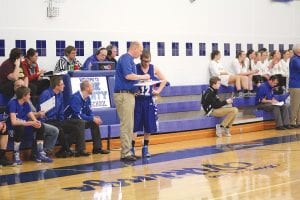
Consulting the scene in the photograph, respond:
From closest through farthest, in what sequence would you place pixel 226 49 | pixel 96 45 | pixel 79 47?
1. pixel 79 47
2. pixel 96 45
3. pixel 226 49

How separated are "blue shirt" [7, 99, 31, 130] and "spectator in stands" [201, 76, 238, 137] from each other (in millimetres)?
4673

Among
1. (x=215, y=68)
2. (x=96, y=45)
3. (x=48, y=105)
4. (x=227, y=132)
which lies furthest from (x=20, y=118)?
(x=215, y=68)

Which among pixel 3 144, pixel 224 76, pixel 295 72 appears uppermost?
pixel 295 72

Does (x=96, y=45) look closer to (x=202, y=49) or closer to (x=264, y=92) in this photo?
(x=202, y=49)

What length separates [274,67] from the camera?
56.6ft

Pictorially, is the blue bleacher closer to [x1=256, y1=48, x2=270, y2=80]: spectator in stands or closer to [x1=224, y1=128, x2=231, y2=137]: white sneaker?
[x1=224, y1=128, x2=231, y2=137]: white sneaker

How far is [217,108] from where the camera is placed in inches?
551

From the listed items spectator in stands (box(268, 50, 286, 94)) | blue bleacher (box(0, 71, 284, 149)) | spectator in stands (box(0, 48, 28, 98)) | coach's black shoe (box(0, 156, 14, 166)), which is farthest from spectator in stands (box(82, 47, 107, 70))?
spectator in stands (box(268, 50, 286, 94))

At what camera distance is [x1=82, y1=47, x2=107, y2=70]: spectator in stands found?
43.3 ft

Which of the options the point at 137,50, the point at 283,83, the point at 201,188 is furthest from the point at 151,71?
the point at 283,83

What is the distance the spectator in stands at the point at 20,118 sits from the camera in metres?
10.0

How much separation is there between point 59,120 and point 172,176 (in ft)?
9.56

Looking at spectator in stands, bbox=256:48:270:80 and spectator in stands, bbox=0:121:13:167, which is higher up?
spectator in stands, bbox=256:48:270:80

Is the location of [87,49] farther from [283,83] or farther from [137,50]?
[283,83]
